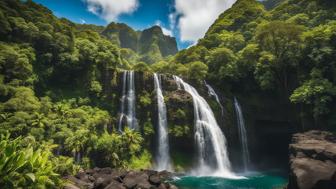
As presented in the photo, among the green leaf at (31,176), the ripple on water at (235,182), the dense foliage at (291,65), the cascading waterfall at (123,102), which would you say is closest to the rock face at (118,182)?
the ripple on water at (235,182)

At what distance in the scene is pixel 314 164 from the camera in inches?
818

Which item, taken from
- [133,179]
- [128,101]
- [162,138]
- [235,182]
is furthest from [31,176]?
[128,101]

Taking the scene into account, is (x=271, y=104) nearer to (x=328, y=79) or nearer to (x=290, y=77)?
(x=290, y=77)

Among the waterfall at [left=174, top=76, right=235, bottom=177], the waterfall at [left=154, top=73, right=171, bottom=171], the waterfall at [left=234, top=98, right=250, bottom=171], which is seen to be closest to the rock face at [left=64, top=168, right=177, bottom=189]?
the waterfall at [left=154, top=73, right=171, bottom=171]

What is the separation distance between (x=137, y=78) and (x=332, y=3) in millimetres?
37939

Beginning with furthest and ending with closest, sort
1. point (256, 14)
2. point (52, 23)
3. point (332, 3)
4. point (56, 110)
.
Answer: point (256, 14) < point (332, 3) < point (52, 23) < point (56, 110)

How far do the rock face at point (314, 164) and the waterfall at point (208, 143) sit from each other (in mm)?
10805

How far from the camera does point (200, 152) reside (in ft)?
120

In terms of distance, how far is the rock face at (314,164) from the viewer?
62.2ft

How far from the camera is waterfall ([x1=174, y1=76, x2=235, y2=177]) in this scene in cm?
3587

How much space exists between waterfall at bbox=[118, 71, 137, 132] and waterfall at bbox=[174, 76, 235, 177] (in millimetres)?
8704

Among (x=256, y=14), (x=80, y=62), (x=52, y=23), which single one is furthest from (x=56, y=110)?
(x=256, y=14)

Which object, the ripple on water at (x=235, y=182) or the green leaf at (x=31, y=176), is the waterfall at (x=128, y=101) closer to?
the ripple on water at (x=235, y=182)

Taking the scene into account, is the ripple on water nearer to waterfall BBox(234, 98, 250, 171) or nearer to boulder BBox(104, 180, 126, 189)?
waterfall BBox(234, 98, 250, 171)
